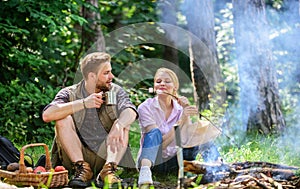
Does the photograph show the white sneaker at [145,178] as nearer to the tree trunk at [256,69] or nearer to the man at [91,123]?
the man at [91,123]

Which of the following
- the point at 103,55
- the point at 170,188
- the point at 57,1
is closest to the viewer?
the point at 170,188

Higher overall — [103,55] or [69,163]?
[103,55]

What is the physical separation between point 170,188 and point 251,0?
294cm

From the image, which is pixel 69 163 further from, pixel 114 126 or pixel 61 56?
pixel 61 56

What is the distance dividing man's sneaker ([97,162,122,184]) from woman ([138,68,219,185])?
217mm

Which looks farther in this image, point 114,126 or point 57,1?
point 57,1

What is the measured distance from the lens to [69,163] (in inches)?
163

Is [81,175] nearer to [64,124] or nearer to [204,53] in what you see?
[64,124]

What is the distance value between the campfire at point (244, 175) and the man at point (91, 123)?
2.01 feet

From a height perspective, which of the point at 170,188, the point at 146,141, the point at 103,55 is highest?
the point at 103,55

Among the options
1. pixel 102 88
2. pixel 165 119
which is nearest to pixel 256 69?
pixel 165 119

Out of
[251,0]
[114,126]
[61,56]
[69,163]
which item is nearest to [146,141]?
[114,126]

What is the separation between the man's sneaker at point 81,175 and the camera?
3742 mm

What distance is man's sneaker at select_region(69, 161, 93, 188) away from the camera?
12.3 feet
